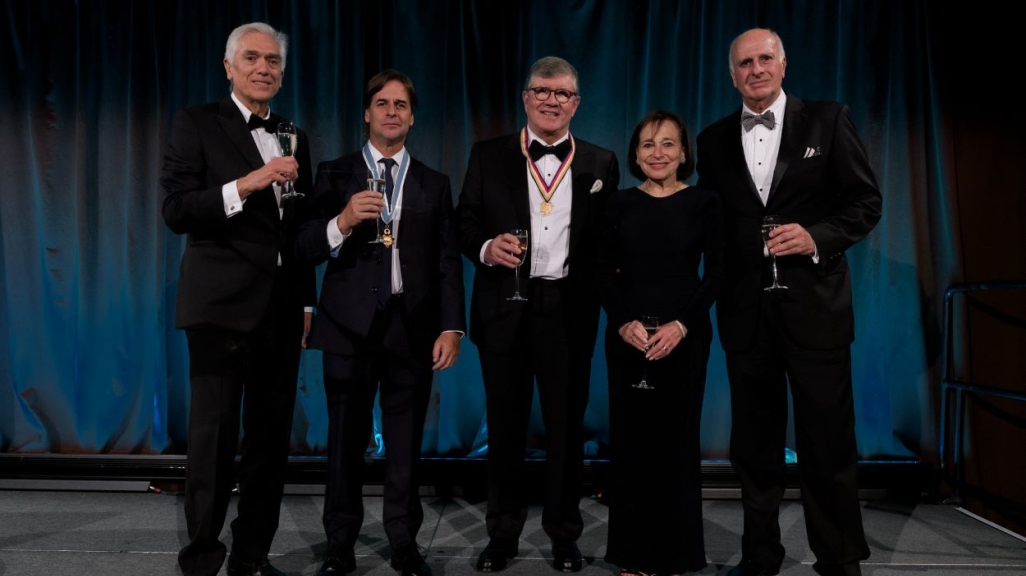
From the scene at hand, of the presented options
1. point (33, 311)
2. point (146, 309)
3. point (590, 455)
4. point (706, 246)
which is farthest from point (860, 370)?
point (33, 311)

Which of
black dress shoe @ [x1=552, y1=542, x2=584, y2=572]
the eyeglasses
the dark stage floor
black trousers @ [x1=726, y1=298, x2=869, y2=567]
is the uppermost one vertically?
the eyeglasses

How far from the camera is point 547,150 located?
302cm

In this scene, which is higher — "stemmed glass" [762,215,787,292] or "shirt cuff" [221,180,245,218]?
"shirt cuff" [221,180,245,218]

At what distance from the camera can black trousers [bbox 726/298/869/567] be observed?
2750 millimetres

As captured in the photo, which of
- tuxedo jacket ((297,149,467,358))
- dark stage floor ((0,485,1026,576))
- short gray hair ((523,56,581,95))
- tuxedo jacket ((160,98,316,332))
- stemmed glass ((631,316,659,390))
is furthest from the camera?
dark stage floor ((0,485,1026,576))

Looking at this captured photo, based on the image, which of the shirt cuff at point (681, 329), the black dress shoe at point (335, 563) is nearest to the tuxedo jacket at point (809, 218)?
the shirt cuff at point (681, 329)

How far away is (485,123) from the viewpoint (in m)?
4.55

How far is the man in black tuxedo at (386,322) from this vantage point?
9.34 feet

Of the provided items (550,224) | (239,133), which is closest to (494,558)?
(550,224)

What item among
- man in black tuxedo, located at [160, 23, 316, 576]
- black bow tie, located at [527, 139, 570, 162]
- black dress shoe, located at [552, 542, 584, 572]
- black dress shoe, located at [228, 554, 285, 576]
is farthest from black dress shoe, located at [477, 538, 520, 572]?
black bow tie, located at [527, 139, 570, 162]

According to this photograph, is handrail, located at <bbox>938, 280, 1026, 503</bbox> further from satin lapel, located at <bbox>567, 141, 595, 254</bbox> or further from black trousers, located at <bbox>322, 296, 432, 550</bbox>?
black trousers, located at <bbox>322, 296, 432, 550</bbox>

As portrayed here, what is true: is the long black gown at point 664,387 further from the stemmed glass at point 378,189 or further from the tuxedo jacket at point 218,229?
the tuxedo jacket at point 218,229

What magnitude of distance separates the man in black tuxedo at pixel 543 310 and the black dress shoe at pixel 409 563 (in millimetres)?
260

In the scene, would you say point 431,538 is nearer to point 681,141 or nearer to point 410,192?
point 410,192
